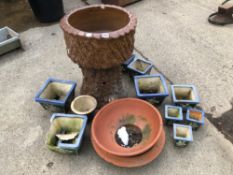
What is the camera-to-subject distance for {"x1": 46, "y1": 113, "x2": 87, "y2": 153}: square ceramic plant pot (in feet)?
5.75

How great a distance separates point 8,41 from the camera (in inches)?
110

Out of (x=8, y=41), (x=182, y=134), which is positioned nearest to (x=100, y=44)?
(x=182, y=134)

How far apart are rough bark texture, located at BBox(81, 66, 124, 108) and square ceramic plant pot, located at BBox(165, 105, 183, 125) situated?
46 centimetres

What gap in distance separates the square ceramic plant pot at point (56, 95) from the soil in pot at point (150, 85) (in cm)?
63

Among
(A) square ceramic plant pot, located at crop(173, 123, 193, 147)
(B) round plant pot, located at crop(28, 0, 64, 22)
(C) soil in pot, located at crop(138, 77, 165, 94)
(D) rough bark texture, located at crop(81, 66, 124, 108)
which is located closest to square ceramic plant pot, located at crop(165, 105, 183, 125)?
(A) square ceramic plant pot, located at crop(173, 123, 193, 147)

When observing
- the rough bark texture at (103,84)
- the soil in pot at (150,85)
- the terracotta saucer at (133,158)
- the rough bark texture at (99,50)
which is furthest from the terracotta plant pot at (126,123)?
the rough bark texture at (99,50)

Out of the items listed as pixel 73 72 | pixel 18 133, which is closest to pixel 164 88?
pixel 73 72

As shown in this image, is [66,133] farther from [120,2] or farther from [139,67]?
[120,2]

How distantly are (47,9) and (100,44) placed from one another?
6.56 feet

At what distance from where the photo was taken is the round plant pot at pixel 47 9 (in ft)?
10.5

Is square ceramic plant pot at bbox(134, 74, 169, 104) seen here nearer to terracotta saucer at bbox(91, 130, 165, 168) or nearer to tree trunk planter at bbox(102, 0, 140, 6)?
terracotta saucer at bbox(91, 130, 165, 168)

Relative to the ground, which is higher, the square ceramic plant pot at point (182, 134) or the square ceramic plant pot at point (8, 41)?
the square ceramic plant pot at point (8, 41)

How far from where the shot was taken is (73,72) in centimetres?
260

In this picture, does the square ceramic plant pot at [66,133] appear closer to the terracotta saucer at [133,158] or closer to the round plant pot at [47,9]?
the terracotta saucer at [133,158]
